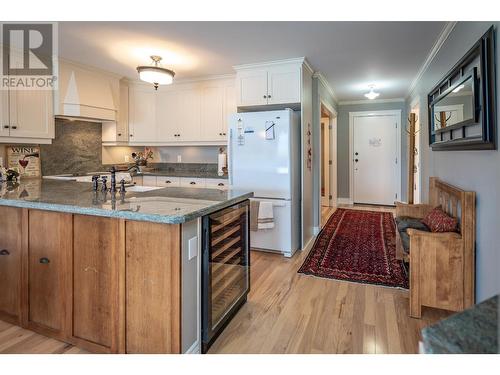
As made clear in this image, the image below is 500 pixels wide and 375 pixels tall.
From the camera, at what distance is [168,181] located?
454 centimetres

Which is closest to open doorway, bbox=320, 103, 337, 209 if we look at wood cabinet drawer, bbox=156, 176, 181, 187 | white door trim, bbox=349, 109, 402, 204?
white door trim, bbox=349, 109, 402, 204

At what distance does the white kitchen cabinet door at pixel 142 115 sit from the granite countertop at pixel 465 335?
4.79m

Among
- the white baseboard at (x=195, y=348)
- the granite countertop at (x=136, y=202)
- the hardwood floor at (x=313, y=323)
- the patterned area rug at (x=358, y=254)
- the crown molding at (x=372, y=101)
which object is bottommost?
the hardwood floor at (x=313, y=323)

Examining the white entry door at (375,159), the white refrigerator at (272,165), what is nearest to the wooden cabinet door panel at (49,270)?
the white refrigerator at (272,165)

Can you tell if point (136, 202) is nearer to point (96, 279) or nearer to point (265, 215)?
point (96, 279)

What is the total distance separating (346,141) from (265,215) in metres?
4.25

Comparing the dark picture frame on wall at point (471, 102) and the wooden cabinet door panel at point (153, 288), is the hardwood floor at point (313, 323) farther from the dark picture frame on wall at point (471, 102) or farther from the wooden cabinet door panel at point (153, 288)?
the dark picture frame on wall at point (471, 102)

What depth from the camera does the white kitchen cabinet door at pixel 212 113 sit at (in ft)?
14.8

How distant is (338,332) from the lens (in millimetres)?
2041

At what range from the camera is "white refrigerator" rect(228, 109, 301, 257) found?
3562 millimetres

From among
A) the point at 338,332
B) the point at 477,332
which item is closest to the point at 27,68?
the point at 338,332

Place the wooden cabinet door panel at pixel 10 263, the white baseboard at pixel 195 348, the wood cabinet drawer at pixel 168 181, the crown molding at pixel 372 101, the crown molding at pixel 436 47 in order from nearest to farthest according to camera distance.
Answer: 1. the white baseboard at pixel 195 348
2. the wooden cabinet door panel at pixel 10 263
3. the crown molding at pixel 436 47
4. the wood cabinet drawer at pixel 168 181
5. the crown molding at pixel 372 101
